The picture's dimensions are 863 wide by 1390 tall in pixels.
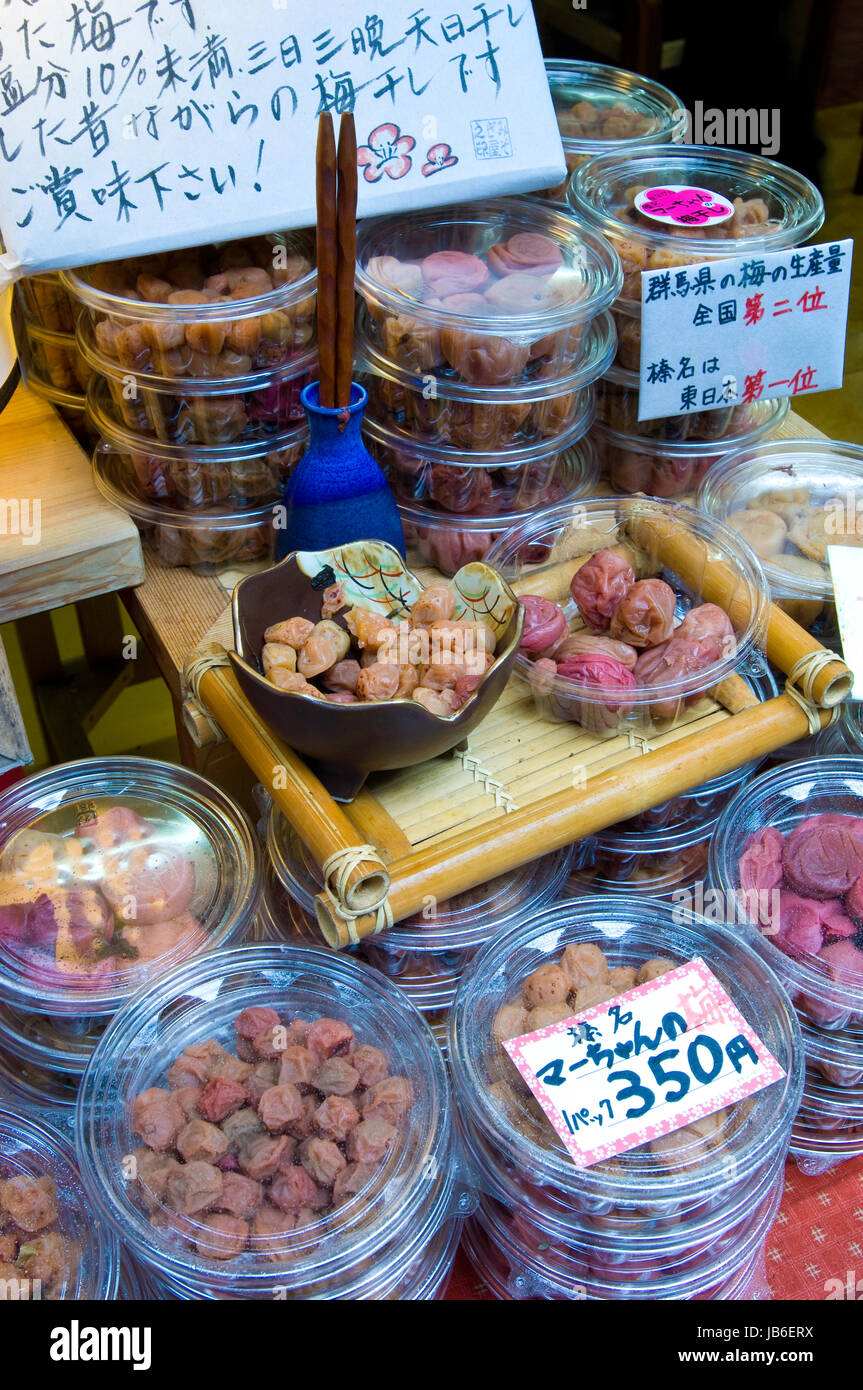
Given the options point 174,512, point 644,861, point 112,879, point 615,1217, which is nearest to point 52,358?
point 174,512

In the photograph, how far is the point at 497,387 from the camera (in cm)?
181

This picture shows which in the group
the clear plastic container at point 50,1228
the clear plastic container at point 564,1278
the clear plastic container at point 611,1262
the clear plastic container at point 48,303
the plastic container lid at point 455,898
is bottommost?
the clear plastic container at point 564,1278

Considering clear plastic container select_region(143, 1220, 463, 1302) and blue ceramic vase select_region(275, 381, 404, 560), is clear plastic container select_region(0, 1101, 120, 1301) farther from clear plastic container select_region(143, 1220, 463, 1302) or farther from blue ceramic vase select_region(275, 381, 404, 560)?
blue ceramic vase select_region(275, 381, 404, 560)

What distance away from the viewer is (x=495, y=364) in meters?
1.78

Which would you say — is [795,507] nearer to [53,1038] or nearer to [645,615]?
[645,615]

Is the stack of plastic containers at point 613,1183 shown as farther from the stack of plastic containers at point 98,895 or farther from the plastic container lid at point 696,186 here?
the plastic container lid at point 696,186

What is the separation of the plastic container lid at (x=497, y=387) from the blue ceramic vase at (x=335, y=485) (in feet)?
0.37

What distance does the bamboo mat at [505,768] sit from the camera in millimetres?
1577

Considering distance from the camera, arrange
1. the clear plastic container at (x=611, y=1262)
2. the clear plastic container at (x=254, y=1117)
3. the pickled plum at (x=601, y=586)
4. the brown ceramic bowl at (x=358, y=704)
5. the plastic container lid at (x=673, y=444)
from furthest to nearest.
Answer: the plastic container lid at (x=673, y=444) < the pickled plum at (x=601, y=586) < the brown ceramic bowl at (x=358, y=704) < the clear plastic container at (x=611, y=1262) < the clear plastic container at (x=254, y=1117)

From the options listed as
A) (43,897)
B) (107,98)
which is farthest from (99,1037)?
(107,98)

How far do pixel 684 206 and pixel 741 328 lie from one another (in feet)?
0.94

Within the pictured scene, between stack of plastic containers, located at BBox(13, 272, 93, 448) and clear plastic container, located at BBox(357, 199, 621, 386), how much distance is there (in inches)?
22.5

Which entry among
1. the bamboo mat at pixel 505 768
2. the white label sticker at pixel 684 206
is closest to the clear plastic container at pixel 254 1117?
the bamboo mat at pixel 505 768

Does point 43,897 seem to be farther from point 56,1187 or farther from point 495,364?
point 495,364
